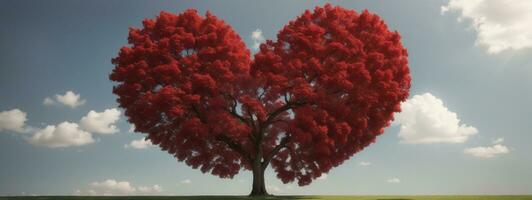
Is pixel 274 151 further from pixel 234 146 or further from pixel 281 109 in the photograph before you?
pixel 281 109

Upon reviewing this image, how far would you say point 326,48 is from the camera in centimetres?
2827

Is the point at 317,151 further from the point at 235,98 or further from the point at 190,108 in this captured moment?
the point at 190,108

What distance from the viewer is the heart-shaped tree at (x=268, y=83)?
1087 inches

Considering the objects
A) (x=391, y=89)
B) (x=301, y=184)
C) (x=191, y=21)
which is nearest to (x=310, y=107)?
(x=391, y=89)

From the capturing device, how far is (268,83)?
28.2 meters

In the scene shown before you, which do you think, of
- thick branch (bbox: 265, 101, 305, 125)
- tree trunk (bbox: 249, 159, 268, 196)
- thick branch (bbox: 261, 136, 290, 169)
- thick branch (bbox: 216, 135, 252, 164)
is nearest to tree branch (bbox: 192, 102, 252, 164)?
thick branch (bbox: 216, 135, 252, 164)

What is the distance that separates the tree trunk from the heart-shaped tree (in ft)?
0.24

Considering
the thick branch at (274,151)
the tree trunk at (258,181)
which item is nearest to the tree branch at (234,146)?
the tree trunk at (258,181)

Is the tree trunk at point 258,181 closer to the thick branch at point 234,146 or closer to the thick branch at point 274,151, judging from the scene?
the thick branch at point 274,151

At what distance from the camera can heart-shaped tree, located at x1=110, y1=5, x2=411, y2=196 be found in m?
27.6

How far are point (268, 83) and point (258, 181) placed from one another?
785cm

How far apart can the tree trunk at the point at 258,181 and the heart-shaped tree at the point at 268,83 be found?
0.07 m

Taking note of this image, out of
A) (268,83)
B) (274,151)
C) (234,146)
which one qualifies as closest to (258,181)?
(274,151)


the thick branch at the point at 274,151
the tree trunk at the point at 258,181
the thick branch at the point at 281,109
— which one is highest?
the thick branch at the point at 281,109
